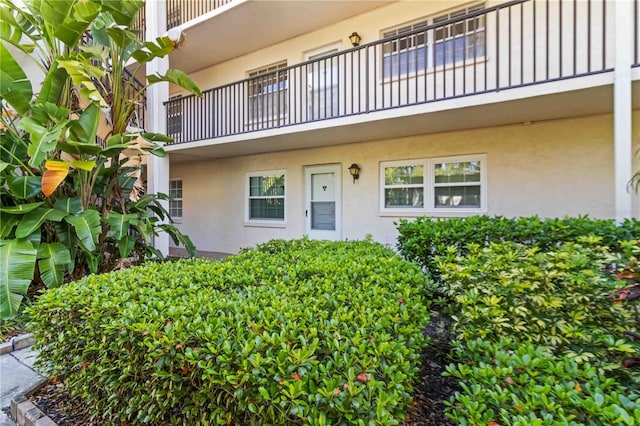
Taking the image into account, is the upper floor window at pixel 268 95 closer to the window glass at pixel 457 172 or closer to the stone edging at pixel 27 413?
the window glass at pixel 457 172

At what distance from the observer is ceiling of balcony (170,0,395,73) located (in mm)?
7367

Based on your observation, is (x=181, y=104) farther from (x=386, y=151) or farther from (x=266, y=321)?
Result: (x=266, y=321)

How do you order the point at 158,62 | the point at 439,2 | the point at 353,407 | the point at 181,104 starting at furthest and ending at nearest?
the point at 181,104
the point at 158,62
the point at 439,2
the point at 353,407

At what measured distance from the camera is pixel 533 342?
214cm

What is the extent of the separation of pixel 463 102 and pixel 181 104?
23.6 ft

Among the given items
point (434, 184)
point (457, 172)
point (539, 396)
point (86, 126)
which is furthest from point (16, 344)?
point (457, 172)

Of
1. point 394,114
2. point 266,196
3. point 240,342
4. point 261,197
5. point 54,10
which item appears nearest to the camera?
point 240,342

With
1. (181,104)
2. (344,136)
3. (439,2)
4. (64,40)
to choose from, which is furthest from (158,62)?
(439,2)

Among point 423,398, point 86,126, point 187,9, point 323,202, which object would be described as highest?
point 187,9

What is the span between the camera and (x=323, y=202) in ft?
28.4

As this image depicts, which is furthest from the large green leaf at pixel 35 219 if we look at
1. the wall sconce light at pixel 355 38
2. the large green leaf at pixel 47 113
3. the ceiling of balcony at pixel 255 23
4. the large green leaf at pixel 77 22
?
the wall sconce light at pixel 355 38

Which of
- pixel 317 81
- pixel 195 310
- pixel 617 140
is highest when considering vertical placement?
pixel 317 81

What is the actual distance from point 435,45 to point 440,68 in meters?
0.65

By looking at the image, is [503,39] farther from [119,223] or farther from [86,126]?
[119,223]
